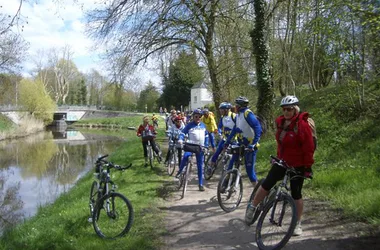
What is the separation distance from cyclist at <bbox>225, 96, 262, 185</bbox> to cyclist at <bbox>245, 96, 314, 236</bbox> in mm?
1692

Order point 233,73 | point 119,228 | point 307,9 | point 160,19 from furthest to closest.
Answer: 1. point 233,73
2. point 160,19
3. point 307,9
4. point 119,228

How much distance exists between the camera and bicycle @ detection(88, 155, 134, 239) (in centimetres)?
563

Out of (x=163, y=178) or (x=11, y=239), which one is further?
(x=163, y=178)

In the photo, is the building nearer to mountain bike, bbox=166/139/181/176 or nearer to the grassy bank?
mountain bike, bbox=166/139/181/176

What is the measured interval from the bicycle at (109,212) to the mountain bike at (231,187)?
1.72 metres

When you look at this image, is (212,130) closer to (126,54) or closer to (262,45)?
(262,45)

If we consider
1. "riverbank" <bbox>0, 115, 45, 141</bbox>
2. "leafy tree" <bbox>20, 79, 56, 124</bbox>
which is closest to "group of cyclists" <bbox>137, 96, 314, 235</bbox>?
"riverbank" <bbox>0, 115, 45, 141</bbox>

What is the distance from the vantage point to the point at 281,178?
4973mm

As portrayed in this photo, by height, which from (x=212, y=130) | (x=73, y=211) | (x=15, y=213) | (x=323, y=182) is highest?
(x=212, y=130)

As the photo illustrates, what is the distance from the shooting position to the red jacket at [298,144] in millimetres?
4574

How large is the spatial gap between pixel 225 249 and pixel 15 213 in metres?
9.27

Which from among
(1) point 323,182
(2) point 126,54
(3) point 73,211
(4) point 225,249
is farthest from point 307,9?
(2) point 126,54

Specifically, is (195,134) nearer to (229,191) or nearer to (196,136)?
(196,136)

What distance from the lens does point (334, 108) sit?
1359 centimetres
